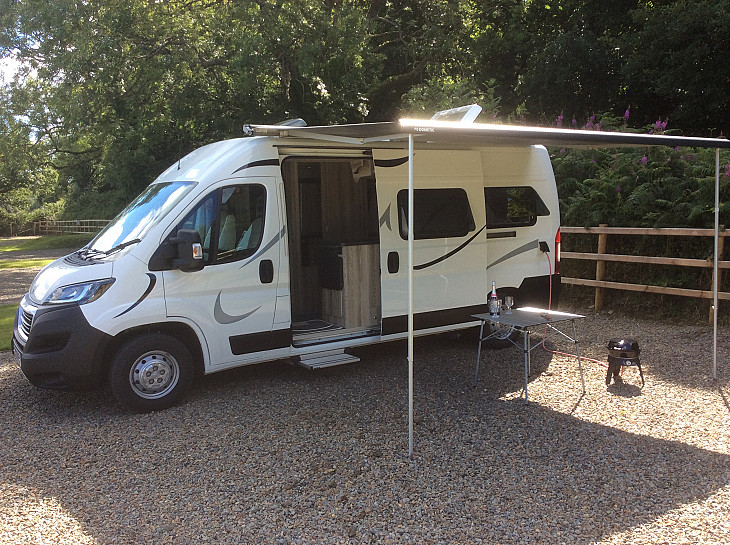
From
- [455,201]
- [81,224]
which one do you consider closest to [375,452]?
[455,201]

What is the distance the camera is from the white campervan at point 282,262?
5.50 metres

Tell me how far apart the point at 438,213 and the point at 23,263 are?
20055 mm

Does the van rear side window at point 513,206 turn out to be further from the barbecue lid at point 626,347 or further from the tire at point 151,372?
the tire at point 151,372

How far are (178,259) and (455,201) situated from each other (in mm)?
3163

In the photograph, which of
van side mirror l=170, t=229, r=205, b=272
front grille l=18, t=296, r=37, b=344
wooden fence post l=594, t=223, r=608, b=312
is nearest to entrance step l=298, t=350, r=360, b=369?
van side mirror l=170, t=229, r=205, b=272

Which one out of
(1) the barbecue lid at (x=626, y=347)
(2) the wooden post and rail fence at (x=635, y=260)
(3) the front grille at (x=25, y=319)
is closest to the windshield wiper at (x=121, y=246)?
(3) the front grille at (x=25, y=319)

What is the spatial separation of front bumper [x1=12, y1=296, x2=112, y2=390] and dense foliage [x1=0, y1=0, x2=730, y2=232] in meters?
8.78

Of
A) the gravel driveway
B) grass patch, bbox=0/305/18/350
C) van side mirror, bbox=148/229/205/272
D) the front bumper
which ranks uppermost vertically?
van side mirror, bbox=148/229/205/272

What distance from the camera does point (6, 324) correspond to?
10.2 m

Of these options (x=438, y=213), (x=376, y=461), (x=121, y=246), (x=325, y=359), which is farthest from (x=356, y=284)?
(x=376, y=461)

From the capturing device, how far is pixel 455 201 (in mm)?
7316

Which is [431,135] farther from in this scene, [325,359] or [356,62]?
[356,62]

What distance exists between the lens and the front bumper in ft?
17.5

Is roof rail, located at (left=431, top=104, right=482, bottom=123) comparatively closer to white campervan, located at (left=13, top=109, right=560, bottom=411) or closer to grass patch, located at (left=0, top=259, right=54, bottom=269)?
white campervan, located at (left=13, top=109, right=560, bottom=411)
